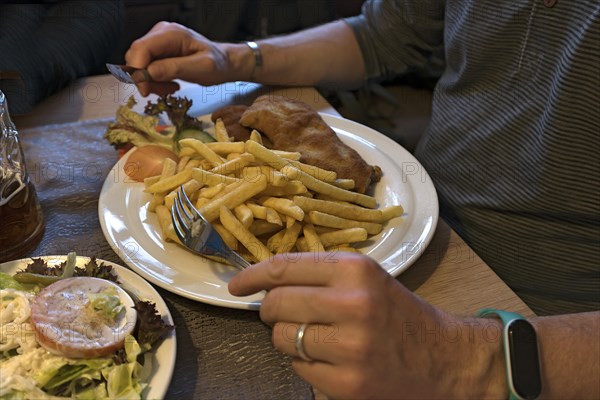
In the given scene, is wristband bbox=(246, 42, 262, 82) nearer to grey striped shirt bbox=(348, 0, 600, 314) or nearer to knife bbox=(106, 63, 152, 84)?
knife bbox=(106, 63, 152, 84)

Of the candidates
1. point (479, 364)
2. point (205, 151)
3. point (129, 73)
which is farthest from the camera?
point (129, 73)

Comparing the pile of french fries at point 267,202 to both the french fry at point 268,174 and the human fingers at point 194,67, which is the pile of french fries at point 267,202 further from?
the human fingers at point 194,67

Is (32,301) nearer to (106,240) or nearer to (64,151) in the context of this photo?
(106,240)

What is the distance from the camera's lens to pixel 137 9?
4.34m

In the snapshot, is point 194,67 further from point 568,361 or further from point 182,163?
point 568,361

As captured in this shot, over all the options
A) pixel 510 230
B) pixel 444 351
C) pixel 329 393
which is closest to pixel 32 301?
pixel 329 393

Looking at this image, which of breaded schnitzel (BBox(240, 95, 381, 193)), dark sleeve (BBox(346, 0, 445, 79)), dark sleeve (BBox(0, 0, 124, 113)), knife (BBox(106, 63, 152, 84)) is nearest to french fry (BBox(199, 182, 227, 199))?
breaded schnitzel (BBox(240, 95, 381, 193))

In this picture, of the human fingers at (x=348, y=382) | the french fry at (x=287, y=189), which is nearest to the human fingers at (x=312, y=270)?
the human fingers at (x=348, y=382)

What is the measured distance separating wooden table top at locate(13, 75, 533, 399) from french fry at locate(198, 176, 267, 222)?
22 centimetres

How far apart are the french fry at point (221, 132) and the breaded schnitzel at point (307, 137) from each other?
0.07 meters

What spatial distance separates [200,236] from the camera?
1.25 meters

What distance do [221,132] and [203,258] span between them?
54cm

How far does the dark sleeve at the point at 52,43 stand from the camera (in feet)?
6.91

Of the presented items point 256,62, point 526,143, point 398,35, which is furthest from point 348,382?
point 398,35
